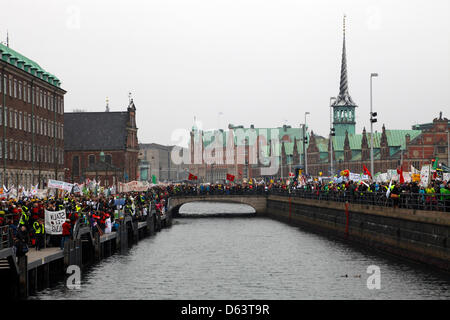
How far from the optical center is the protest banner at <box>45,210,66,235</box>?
3778 cm

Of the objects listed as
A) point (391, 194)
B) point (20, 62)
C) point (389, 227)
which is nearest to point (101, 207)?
point (389, 227)

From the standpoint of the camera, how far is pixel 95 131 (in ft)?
525

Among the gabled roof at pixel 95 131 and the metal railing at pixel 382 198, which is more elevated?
the gabled roof at pixel 95 131

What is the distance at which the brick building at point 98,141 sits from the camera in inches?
6186

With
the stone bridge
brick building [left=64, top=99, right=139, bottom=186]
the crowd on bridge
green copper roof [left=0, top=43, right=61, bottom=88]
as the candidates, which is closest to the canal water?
the crowd on bridge

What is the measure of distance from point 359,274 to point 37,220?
17.7 meters

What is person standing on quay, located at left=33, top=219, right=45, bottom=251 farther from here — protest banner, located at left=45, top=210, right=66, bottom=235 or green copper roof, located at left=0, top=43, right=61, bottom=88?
green copper roof, located at left=0, top=43, right=61, bottom=88

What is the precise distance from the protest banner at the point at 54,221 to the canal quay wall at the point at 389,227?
18.8 m

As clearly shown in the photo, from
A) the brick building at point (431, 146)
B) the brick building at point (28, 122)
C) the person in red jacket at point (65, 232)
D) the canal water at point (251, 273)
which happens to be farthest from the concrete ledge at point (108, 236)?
the brick building at point (431, 146)

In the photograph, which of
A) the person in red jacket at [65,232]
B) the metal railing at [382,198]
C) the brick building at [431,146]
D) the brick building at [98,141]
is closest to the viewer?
the person in red jacket at [65,232]

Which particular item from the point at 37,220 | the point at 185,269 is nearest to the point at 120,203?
the point at 185,269

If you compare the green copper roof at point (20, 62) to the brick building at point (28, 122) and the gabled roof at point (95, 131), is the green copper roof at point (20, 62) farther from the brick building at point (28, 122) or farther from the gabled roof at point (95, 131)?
the gabled roof at point (95, 131)

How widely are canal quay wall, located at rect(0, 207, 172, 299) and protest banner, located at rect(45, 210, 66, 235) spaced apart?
898 mm
